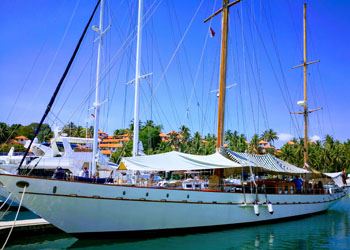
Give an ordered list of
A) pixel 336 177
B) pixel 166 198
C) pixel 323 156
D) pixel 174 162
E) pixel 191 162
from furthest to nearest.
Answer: pixel 323 156 → pixel 336 177 → pixel 191 162 → pixel 174 162 → pixel 166 198

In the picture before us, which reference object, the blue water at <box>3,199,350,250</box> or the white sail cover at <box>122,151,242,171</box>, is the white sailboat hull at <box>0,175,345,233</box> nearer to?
the blue water at <box>3,199,350,250</box>

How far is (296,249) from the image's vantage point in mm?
14211

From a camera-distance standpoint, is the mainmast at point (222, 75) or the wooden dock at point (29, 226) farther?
the mainmast at point (222, 75)

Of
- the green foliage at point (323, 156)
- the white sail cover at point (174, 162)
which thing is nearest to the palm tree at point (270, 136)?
the green foliage at point (323, 156)

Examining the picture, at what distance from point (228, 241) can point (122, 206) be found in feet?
16.1

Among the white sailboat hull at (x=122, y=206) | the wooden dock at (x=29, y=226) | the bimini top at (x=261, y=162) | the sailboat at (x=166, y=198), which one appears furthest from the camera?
the bimini top at (x=261, y=162)

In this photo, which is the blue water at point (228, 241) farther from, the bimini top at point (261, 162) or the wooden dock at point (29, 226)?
the bimini top at point (261, 162)

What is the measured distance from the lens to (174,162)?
16.4m

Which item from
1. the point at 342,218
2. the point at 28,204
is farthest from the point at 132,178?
the point at 342,218

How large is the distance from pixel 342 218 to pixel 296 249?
42.3 ft

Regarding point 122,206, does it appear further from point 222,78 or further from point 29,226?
point 222,78

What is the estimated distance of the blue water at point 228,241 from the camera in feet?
45.7

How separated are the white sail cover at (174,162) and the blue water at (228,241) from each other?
3074 mm

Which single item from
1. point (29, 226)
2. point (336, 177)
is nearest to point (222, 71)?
point (29, 226)
